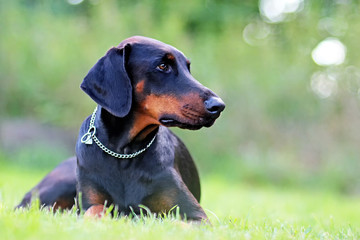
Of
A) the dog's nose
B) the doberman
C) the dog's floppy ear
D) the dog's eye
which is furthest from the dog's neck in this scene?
the dog's nose

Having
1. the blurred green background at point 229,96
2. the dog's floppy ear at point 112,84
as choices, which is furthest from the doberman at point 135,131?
the blurred green background at point 229,96

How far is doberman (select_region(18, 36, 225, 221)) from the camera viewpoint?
10.5 ft

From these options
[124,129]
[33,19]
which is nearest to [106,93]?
[124,129]

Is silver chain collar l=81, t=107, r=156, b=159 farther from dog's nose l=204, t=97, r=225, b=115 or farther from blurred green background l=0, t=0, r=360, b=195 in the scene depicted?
blurred green background l=0, t=0, r=360, b=195

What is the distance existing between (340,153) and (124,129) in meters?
8.24

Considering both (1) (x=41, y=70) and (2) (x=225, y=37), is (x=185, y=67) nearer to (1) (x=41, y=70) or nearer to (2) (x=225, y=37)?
(1) (x=41, y=70)

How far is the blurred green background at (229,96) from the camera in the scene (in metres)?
10.3

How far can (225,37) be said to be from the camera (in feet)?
42.5

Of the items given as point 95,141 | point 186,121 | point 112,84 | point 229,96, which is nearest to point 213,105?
point 186,121

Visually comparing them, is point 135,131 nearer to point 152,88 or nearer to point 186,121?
point 152,88

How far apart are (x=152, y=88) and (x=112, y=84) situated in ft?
0.90

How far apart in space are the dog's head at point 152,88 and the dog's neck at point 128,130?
5 cm

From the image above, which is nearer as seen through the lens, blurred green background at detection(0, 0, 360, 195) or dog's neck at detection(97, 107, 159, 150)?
dog's neck at detection(97, 107, 159, 150)

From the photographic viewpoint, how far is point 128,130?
3.33 metres
